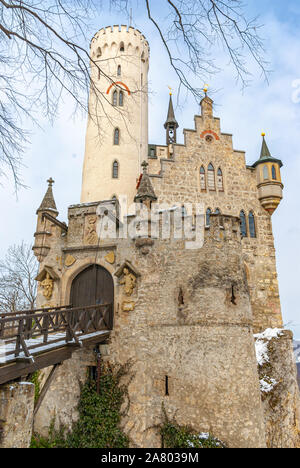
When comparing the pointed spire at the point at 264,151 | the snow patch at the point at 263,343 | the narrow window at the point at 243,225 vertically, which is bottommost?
the snow patch at the point at 263,343

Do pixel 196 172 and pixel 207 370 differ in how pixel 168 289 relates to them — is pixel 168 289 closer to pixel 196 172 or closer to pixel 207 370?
pixel 207 370

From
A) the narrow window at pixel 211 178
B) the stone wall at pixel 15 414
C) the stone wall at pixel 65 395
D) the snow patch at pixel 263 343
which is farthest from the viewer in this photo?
the narrow window at pixel 211 178

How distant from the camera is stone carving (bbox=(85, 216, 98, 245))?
43.7 feet

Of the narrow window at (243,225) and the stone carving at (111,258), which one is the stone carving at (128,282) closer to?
the stone carving at (111,258)

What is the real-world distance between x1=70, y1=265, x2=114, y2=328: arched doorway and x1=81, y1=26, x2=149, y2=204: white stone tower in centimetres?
675

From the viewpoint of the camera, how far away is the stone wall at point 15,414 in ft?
24.9

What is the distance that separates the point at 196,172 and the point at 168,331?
990cm

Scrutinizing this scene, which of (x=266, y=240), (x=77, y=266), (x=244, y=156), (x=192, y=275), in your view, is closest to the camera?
(x=192, y=275)

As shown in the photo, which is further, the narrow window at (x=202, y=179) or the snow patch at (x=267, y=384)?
the narrow window at (x=202, y=179)

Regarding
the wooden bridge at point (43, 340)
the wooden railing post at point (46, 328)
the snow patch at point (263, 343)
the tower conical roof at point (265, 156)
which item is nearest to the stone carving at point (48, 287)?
the wooden bridge at point (43, 340)

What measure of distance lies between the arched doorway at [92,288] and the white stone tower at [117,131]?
675 cm
